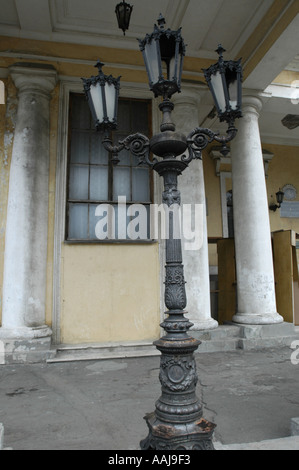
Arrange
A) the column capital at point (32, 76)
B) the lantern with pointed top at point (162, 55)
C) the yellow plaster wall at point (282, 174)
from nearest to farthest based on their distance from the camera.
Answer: the lantern with pointed top at point (162, 55), the column capital at point (32, 76), the yellow plaster wall at point (282, 174)

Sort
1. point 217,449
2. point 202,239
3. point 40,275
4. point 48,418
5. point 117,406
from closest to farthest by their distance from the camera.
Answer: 1. point 217,449
2. point 48,418
3. point 117,406
4. point 40,275
5. point 202,239

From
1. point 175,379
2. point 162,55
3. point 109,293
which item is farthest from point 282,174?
point 175,379

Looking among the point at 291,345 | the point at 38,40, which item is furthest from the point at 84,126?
the point at 291,345

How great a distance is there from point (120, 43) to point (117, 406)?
679 cm

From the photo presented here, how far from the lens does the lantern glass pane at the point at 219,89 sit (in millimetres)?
3016

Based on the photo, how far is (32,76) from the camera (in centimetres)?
645

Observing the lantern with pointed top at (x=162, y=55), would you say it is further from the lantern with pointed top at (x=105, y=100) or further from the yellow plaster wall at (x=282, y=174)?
the yellow plaster wall at (x=282, y=174)

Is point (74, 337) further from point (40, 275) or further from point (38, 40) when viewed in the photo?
point (38, 40)

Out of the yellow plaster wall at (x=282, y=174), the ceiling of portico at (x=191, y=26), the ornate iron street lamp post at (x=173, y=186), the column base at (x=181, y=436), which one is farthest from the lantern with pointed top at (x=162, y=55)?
the yellow plaster wall at (x=282, y=174)

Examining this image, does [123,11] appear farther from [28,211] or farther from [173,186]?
[173,186]

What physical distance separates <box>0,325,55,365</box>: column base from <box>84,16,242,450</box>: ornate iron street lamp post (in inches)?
137

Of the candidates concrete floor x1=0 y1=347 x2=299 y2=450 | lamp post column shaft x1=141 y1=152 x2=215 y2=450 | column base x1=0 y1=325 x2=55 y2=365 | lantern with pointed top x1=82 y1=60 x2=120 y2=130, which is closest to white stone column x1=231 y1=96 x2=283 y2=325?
concrete floor x1=0 y1=347 x2=299 y2=450

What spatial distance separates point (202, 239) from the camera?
6.62 metres

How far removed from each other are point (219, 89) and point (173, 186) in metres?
1.03
